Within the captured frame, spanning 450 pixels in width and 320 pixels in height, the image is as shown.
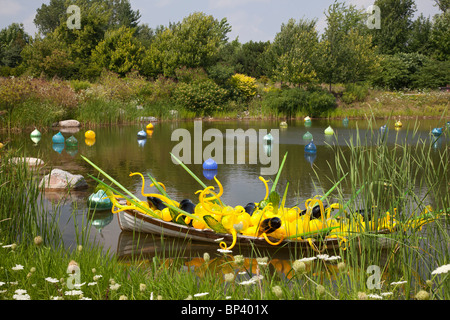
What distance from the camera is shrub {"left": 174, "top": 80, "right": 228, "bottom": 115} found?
23672 millimetres

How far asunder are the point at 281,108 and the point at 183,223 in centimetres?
2109

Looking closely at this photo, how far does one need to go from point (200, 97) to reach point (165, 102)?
192cm

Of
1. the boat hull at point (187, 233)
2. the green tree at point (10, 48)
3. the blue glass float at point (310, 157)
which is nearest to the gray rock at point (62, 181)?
the boat hull at point (187, 233)

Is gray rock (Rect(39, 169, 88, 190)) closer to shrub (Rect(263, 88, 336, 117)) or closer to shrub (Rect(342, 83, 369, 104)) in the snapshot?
shrub (Rect(263, 88, 336, 117))

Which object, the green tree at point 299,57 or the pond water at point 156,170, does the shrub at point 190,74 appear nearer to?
the green tree at point 299,57

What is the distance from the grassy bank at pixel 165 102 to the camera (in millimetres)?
15414

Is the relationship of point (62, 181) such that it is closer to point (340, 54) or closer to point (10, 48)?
point (340, 54)

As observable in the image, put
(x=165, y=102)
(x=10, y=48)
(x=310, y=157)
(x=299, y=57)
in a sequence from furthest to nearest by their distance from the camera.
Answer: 1. (x=10, y=48)
2. (x=299, y=57)
3. (x=165, y=102)
4. (x=310, y=157)

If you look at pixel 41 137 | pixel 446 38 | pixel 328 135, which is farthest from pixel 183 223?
pixel 446 38

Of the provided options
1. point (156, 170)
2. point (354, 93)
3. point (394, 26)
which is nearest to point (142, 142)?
point (156, 170)

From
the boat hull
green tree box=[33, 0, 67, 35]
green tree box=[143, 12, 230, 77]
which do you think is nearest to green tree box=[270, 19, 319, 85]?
green tree box=[143, 12, 230, 77]

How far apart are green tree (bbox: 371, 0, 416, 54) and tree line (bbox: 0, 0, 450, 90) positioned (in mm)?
2498

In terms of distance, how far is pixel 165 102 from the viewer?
75.6 feet

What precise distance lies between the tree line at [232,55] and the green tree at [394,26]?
250cm
